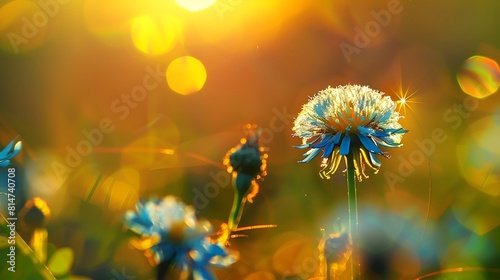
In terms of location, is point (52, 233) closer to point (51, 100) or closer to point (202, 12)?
point (51, 100)

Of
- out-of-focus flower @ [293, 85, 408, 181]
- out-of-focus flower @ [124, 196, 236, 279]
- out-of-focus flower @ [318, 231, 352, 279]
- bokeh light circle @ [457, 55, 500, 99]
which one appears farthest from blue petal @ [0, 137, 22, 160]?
bokeh light circle @ [457, 55, 500, 99]

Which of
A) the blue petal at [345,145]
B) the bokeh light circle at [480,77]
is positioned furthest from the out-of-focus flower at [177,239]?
the bokeh light circle at [480,77]

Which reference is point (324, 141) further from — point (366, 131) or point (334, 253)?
point (334, 253)

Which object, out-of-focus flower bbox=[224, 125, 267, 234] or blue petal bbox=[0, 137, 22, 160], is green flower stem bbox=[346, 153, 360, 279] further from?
blue petal bbox=[0, 137, 22, 160]

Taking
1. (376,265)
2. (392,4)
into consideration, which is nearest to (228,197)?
(376,265)

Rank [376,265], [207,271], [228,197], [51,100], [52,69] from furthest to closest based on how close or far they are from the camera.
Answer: [52,69], [51,100], [228,197], [376,265], [207,271]

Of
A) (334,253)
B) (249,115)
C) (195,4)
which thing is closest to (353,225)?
(334,253)
